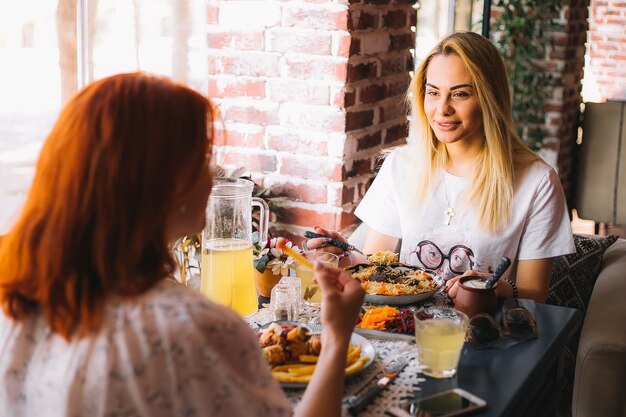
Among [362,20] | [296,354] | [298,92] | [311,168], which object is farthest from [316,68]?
[296,354]

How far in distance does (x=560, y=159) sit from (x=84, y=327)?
13.4 feet

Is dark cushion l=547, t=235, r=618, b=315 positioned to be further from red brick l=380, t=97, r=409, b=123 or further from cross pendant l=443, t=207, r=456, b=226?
red brick l=380, t=97, r=409, b=123

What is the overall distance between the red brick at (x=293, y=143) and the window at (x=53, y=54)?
16.6 inches

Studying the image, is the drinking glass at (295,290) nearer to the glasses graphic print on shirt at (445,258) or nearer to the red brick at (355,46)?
the glasses graphic print on shirt at (445,258)

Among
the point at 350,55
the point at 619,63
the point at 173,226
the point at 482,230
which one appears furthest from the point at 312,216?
the point at 619,63

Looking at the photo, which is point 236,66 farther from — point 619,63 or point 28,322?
point 619,63

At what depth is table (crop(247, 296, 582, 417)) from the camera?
1.24 meters

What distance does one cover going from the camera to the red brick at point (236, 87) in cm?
257

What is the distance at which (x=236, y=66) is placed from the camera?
101 inches

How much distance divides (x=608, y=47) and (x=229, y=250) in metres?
6.10

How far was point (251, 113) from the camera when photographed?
2.60 metres

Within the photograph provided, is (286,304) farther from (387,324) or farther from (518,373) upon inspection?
(518,373)

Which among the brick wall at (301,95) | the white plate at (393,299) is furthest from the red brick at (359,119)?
the white plate at (393,299)

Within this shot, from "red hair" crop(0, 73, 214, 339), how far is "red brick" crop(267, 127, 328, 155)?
158cm
